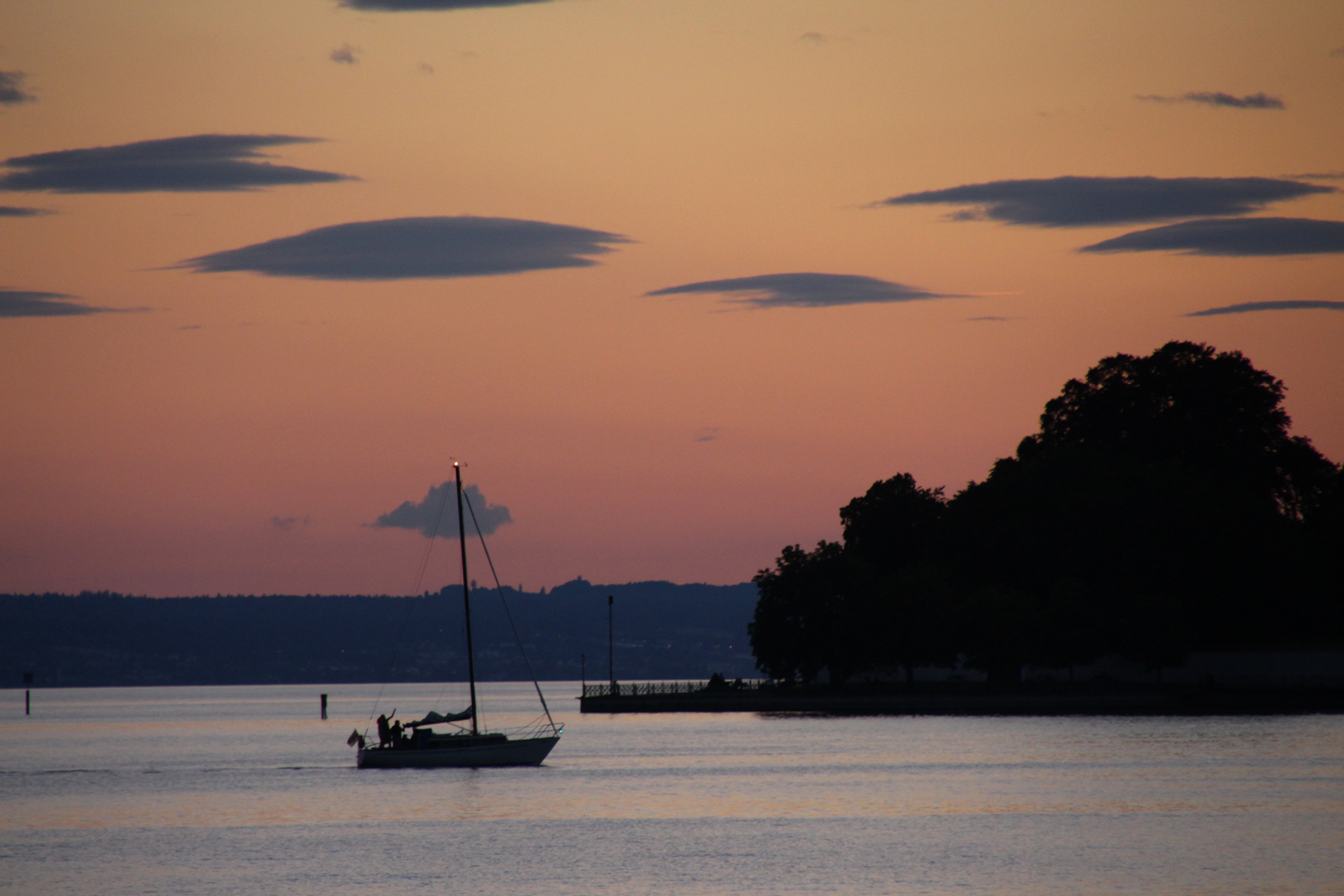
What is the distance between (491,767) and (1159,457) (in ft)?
223

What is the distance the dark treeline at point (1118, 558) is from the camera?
114 m

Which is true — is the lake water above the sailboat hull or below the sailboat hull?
below

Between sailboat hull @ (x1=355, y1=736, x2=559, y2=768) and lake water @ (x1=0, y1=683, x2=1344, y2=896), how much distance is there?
3.24 ft

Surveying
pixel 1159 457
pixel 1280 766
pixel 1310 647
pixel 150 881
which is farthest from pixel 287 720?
pixel 150 881

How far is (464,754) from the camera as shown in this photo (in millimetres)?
81125

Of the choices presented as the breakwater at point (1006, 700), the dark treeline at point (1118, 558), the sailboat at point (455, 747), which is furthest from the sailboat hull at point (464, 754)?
the breakwater at point (1006, 700)

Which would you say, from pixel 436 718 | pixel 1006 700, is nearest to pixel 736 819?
pixel 436 718

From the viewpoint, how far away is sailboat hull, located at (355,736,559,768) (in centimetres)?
8112

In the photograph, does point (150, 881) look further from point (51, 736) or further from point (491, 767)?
point (51, 736)

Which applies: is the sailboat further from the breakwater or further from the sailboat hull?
the breakwater

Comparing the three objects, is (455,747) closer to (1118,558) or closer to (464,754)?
(464,754)

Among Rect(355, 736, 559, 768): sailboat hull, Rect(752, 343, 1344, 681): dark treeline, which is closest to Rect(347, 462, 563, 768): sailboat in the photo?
Rect(355, 736, 559, 768): sailboat hull

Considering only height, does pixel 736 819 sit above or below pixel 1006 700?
below

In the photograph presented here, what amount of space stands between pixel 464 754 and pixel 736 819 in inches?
913
